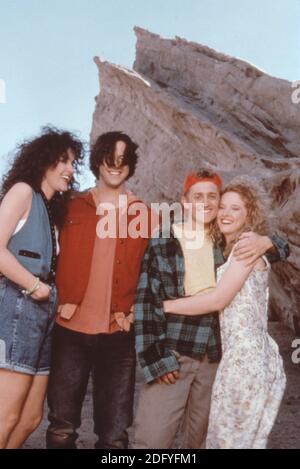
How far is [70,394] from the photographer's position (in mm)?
4023

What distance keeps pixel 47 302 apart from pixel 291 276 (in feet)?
21.6

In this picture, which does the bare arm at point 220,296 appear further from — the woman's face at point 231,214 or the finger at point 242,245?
the woman's face at point 231,214

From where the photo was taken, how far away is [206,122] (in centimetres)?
1243

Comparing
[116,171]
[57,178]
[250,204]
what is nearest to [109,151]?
[116,171]

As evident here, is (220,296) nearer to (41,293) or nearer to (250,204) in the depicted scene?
(250,204)

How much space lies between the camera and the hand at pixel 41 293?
3.68 meters

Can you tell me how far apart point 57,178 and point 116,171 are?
0.50 metres

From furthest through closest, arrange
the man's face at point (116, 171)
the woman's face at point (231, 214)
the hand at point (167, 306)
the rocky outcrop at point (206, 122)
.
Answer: the rocky outcrop at point (206, 122) < the man's face at point (116, 171) < the woman's face at point (231, 214) < the hand at point (167, 306)

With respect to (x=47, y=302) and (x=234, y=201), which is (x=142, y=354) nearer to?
(x=47, y=302)

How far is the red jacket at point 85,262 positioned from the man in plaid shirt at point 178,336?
0.87 feet

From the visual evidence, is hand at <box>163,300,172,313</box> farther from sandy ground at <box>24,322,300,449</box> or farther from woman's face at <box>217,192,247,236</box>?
sandy ground at <box>24,322,300,449</box>

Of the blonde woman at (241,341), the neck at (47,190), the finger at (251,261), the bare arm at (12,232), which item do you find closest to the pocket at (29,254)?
the bare arm at (12,232)

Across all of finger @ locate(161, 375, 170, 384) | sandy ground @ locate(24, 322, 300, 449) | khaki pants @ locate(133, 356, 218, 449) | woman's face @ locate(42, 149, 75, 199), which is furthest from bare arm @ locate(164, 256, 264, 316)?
sandy ground @ locate(24, 322, 300, 449)

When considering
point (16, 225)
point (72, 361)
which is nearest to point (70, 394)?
point (72, 361)
